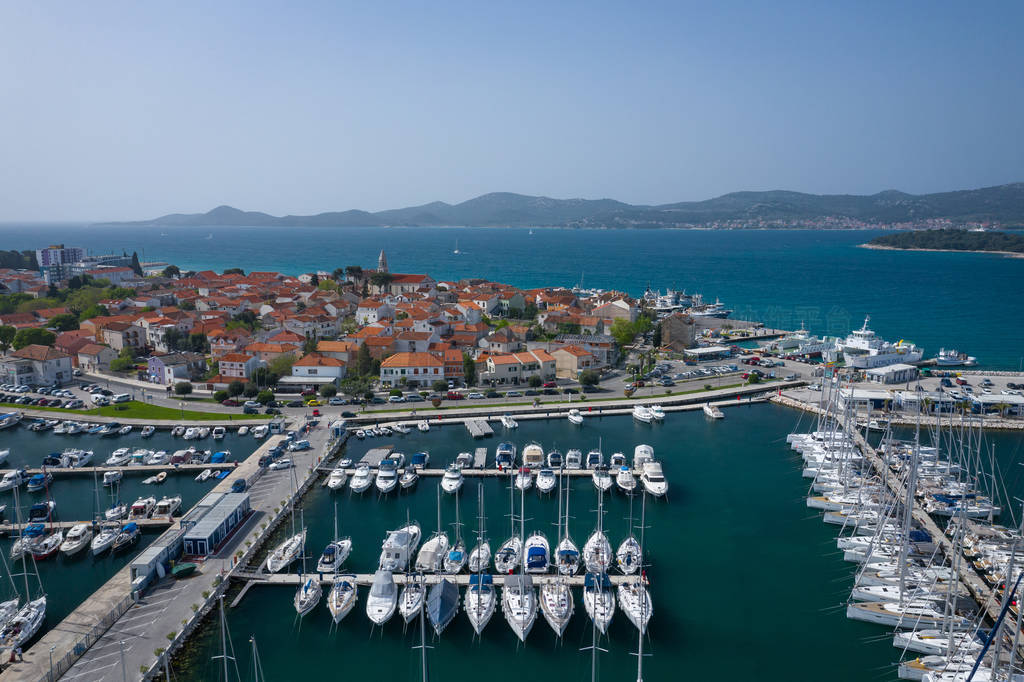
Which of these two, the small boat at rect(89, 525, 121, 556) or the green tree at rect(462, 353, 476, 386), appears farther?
the green tree at rect(462, 353, 476, 386)

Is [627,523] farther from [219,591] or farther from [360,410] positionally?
[360,410]

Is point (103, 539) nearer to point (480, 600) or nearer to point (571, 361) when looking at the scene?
point (480, 600)

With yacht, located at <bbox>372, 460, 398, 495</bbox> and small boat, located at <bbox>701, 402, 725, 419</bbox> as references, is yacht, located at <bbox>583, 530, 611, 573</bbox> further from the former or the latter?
small boat, located at <bbox>701, 402, 725, 419</bbox>

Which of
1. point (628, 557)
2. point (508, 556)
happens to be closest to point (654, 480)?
point (628, 557)

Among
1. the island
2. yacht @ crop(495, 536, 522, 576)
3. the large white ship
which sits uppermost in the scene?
the island

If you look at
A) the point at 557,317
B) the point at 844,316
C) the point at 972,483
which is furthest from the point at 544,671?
the point at 844,316

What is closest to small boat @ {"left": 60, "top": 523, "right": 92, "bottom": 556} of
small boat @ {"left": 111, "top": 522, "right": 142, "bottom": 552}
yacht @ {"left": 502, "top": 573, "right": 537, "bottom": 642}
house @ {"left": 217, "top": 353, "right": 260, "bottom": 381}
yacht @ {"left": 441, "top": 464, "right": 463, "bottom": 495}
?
small boat @ {"left": 111, "top": 522, "right": 142, "bottom": 552}

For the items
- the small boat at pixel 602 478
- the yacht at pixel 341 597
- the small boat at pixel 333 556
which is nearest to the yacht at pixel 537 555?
the yacht at pixel 341 597
